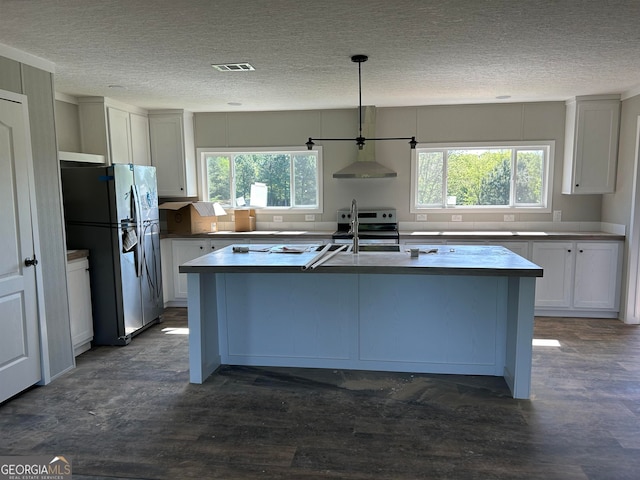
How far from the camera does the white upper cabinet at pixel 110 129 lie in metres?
4.58

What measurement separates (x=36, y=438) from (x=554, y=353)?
3843mm

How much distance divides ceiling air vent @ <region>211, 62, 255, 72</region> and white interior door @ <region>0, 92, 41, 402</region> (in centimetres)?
139

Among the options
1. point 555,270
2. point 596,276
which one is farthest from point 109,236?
point 596,276

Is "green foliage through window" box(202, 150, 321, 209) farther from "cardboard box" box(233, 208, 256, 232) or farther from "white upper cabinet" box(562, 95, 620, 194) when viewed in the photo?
"white upper cabinet" box(562, 95, 620, 194)

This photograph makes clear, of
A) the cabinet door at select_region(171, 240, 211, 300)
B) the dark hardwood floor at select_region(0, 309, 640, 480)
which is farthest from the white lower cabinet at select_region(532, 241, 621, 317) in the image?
the cabinet door at select_region(171, 240, 211, 300)

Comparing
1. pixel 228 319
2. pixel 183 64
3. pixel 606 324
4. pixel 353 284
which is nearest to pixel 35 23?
pixel 183 64

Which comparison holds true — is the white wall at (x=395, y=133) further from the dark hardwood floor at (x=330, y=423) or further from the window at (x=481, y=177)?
the dark hardwood floor at (x=330, y=423)

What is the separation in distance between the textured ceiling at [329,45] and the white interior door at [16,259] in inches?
22.4

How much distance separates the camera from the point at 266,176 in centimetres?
577

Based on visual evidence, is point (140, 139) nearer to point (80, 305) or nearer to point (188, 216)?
point (188, 216)

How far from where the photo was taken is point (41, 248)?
10.7 feet

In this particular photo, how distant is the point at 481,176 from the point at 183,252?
3700mm

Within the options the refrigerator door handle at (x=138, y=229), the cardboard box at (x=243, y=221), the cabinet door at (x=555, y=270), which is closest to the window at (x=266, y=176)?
the cardboard box at (x=243, y=221)

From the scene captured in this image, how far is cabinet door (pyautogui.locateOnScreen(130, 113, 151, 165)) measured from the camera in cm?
512
